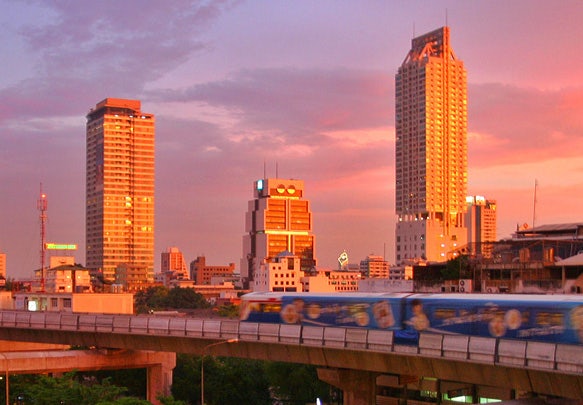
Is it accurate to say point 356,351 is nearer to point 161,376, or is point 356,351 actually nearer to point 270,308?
point 270,308

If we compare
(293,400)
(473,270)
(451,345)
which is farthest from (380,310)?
(473,270)

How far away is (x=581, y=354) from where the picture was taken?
41.2 meters

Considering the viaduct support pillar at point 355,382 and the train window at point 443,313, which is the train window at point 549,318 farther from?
the viaduct support pillar at point 355,382

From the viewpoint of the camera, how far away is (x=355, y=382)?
56.8 m

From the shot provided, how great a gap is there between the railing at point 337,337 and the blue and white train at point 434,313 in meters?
2.55

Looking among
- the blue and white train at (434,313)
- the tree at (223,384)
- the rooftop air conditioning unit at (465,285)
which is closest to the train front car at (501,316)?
the blue and white train at (434,313)

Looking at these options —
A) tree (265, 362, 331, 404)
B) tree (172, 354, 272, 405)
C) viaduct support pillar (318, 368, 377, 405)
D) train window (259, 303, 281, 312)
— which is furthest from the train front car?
tree (172, 354, 272, 405)

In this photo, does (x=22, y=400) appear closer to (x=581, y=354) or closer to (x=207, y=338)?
(x=207, y=338)

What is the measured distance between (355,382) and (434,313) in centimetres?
767

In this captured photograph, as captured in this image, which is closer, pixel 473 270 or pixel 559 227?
pixel 473 270

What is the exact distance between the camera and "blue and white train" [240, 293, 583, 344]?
1818 inches

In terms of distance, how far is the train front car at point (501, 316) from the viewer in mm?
45406

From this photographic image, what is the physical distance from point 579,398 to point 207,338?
93.6ft

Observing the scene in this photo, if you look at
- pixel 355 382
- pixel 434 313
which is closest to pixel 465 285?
pixel 355 382
